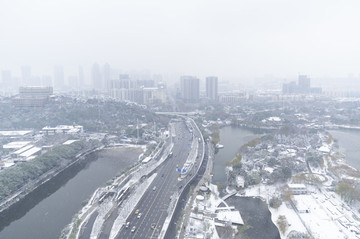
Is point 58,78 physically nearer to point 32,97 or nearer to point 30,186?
point 32,97

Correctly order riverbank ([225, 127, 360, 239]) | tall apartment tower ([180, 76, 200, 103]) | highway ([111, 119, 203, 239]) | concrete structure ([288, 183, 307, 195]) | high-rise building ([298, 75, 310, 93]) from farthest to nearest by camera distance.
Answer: high-rise building ([298, 75, 310, 93]) < tall apartment tower ([180, 76, 200, 103]) < concrete structure ([288, 183, 307, 195]) < riverbank ([225, 127, 360, 239]) < highway ([111, 119, 203, 239])

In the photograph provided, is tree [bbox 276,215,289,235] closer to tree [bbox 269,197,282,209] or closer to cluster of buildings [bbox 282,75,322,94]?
tree [bbox 269,197,282,209]

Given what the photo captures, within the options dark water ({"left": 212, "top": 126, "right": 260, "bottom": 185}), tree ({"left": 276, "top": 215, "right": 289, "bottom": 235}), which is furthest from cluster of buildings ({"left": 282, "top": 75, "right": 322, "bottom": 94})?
tree ({"left": 276, "top": 215, "right": 289, "bottom": 235})

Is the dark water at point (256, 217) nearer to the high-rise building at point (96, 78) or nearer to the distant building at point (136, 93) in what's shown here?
the distant building at point (136, 93)

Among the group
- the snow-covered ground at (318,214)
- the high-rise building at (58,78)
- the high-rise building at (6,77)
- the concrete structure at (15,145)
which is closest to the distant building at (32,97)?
Answer: the concrete structure at (15,145)

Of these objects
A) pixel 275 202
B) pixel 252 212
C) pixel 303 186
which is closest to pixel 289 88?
pixel 303 186

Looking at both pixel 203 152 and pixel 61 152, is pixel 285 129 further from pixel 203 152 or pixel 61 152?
pixel 61 152
